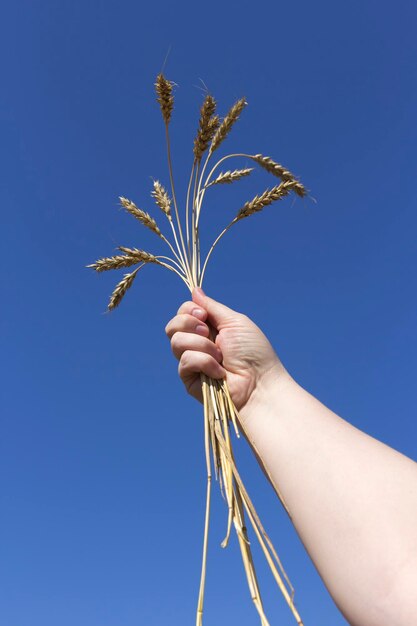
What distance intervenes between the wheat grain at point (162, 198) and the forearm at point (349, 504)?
4.40 feet

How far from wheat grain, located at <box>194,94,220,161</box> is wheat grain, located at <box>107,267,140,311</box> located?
71cm

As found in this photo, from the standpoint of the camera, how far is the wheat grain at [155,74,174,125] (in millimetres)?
2711

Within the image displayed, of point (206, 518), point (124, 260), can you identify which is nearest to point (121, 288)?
point (124, 260)

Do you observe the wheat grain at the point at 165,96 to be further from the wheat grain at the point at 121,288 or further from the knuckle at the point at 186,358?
the knuckle at the point at 186,358

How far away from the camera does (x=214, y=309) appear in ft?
8.48

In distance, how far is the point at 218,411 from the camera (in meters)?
2.31

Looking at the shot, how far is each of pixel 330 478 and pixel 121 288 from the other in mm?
1545

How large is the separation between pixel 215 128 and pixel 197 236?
1.80ft

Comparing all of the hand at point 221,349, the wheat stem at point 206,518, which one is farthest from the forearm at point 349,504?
the hand at point 221,349

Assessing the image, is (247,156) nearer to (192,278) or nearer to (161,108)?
(161,108)

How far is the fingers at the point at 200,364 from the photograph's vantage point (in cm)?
232

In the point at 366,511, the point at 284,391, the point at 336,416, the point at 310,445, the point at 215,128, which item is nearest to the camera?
the point at 366,511

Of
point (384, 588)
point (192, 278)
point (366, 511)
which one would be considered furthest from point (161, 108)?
point (384, 588)

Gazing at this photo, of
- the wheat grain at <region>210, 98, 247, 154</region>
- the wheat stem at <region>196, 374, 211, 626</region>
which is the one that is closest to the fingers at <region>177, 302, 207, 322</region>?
the wheat stem at <region>196, 374, 211, 626</region>
